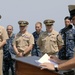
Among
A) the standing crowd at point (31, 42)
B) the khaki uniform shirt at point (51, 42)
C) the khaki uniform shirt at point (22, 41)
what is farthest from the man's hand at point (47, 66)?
the khaki uniform shirt at point (22, 41)

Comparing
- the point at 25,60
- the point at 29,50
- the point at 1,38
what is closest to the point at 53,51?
the point at 29,50

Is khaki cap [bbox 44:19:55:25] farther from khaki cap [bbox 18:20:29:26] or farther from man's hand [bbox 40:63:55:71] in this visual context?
man's hand [bbox 40:63:55:71]

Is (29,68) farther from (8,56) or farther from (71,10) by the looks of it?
(8,56)

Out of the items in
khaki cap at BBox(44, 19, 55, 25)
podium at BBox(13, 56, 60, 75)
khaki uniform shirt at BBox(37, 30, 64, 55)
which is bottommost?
khaki uniform shirt at BBox(37, 30, 64, 55)

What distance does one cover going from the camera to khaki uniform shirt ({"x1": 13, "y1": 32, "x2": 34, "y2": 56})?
8922mm

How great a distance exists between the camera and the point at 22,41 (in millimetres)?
8922

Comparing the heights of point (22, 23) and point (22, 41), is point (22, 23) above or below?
above

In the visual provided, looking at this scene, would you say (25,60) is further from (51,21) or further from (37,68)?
(51,21)

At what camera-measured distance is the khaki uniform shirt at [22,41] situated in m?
8.92

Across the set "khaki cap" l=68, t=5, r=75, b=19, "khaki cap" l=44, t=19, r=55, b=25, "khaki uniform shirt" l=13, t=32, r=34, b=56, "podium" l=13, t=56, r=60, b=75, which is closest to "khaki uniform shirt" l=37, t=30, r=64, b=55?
"khaki cap" l=44, t=19, r=55, b=25

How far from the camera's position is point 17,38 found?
9000 mm

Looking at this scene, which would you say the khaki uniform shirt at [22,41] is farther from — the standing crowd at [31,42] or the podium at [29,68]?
the podium at [29,68]

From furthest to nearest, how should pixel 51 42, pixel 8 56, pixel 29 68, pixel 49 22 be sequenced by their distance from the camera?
1. pixel 8 56
2. pixel 49 22
3. pixel 51 42
4. pixel 29 68

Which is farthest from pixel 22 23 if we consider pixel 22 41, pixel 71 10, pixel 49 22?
pixel 71 10
